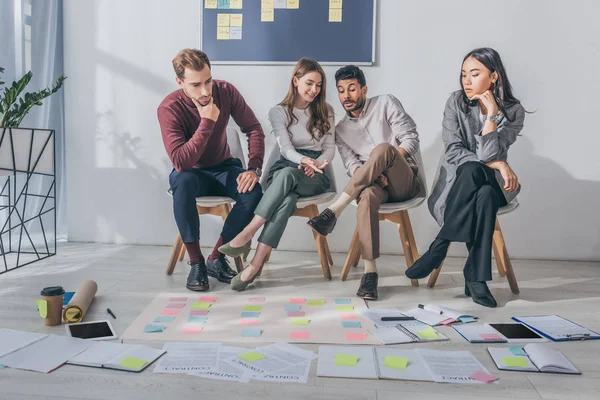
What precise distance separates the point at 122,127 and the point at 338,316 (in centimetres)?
201

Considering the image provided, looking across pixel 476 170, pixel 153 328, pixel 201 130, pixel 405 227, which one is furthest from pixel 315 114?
pixel 153 328

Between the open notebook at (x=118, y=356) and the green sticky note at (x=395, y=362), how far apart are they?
67cm

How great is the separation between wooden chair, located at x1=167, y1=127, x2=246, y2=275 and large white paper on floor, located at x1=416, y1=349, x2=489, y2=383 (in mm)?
1232

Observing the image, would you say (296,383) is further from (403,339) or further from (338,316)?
(338,316)

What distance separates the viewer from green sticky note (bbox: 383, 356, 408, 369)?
1605mm

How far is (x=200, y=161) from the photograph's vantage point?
2691mm

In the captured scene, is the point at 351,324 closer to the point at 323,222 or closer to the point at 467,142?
the point at 323,222

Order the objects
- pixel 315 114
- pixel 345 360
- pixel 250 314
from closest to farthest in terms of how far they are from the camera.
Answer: pixel 345 360 → pixel 250 314 → pixel 315 114

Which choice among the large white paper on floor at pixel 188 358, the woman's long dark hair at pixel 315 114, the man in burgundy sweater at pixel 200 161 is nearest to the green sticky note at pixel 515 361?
the large white paper on floor at pixel 188 358

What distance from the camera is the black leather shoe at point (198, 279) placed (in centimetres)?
243

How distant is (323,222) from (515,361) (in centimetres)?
99

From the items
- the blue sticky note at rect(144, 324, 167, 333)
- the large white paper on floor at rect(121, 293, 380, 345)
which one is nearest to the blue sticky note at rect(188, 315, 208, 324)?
the large white paper on floor at rect(121, 293, 380, 345)

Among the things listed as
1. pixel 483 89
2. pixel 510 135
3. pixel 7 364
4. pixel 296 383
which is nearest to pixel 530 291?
pixel 510 135

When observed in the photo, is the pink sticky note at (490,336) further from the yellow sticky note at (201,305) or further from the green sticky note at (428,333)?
the yellow sticky note at (201,305)
